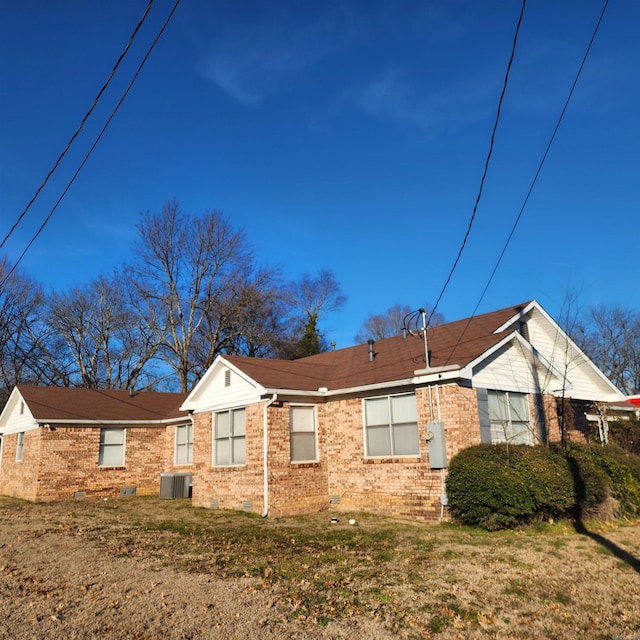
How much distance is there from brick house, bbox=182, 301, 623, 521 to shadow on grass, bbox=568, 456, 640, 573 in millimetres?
2050

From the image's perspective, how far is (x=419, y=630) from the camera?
18.0 feet

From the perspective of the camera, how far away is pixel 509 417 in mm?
14234

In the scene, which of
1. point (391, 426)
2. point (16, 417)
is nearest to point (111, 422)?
point (16, 417)

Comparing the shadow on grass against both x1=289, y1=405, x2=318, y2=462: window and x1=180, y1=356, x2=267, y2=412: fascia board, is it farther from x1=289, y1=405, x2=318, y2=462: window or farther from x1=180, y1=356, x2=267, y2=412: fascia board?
x1=180, y1=356, x2=267, y2=412: fascia board

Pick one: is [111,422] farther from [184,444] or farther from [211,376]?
[211,376]

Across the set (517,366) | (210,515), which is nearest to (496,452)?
(517,366)

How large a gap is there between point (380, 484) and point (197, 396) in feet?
23.8

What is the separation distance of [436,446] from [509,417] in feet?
9.24

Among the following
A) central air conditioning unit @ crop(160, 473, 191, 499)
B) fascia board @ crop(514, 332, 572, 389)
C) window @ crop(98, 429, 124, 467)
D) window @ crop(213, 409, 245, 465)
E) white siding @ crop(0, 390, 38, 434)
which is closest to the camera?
fascia board @ crop(514, 332, 572, 389)

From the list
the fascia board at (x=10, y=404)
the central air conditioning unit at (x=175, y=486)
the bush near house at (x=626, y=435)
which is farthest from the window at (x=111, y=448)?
the bush near house at (x=626, y=435)

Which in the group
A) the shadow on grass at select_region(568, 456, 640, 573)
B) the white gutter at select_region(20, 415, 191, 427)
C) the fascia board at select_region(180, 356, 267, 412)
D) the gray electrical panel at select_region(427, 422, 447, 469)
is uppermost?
the fascia board at select_region(180, 356, 267, 412)

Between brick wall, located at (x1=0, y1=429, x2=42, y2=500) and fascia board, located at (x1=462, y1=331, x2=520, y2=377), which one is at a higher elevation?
fascia board, located at (x1=462, y1=331, x2=520, y2=377)

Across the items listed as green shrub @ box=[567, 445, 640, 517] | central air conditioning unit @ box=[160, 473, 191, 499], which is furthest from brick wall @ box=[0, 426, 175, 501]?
green shrub @ box=[567, 445, 640, 517]

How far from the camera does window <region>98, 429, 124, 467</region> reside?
855 inches
